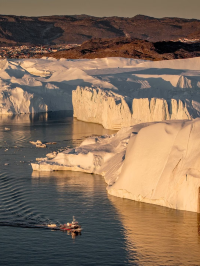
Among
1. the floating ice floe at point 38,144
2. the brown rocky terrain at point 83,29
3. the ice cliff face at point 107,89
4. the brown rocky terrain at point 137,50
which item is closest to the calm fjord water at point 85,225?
the floating ice floe at point 38,144

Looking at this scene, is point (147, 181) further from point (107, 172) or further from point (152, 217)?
point (107, 172)

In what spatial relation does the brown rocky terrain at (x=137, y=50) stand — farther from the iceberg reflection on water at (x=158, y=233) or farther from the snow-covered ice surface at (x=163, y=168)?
the iceberg reflection on water at (x=158, y=233)

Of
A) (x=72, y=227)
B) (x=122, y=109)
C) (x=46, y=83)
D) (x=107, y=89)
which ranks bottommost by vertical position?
(x=72, y=227)

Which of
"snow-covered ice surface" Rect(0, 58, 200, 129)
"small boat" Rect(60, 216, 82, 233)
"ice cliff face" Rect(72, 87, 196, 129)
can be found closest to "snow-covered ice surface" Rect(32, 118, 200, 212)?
"small boat" Rect(60, 216, 82, 233)

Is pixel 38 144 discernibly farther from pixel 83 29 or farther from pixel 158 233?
pixel 83 29

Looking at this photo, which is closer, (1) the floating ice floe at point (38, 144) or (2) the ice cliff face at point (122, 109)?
(1) the floating ice floe at point (38, 144)

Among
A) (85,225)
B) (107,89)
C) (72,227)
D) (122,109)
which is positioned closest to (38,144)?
(122,109)
